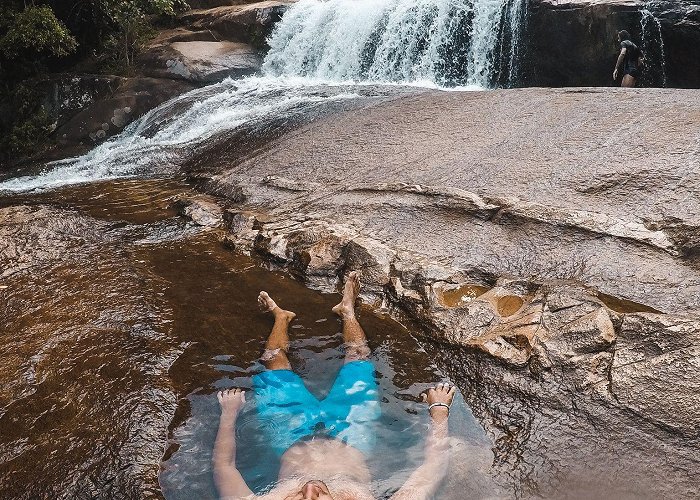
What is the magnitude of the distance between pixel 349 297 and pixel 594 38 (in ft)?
29.2

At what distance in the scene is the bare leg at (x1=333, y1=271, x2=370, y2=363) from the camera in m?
3.50

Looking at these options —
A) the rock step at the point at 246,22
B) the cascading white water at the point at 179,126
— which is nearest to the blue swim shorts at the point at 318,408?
the cascading white water at the point at 179,126

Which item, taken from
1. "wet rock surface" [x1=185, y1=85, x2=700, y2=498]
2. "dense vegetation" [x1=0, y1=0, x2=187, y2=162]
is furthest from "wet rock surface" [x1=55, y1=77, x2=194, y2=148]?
"wet rock surface" [x1=185, y1=85, x2=700, y2=498]

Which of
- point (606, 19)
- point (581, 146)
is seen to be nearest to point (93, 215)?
point (581, 146)

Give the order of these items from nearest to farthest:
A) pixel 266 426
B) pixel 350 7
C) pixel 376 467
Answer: pixel 376 467, pixel 266 426, pixel 350 7

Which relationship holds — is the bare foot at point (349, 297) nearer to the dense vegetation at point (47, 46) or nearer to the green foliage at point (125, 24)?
the dense vegetation at point (47, 46)

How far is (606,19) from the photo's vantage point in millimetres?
10031

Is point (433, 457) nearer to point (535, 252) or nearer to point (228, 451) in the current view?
point (228, 451)

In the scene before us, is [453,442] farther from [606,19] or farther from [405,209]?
[606,19]

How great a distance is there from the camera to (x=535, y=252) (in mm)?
4020

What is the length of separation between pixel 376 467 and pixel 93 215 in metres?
4.70

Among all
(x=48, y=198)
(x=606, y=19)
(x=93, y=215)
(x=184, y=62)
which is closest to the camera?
(x=93, y=215)

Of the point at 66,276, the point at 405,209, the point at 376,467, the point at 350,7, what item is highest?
the point at 350,7

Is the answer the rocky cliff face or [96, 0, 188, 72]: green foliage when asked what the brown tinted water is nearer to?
the rocky cliff face
